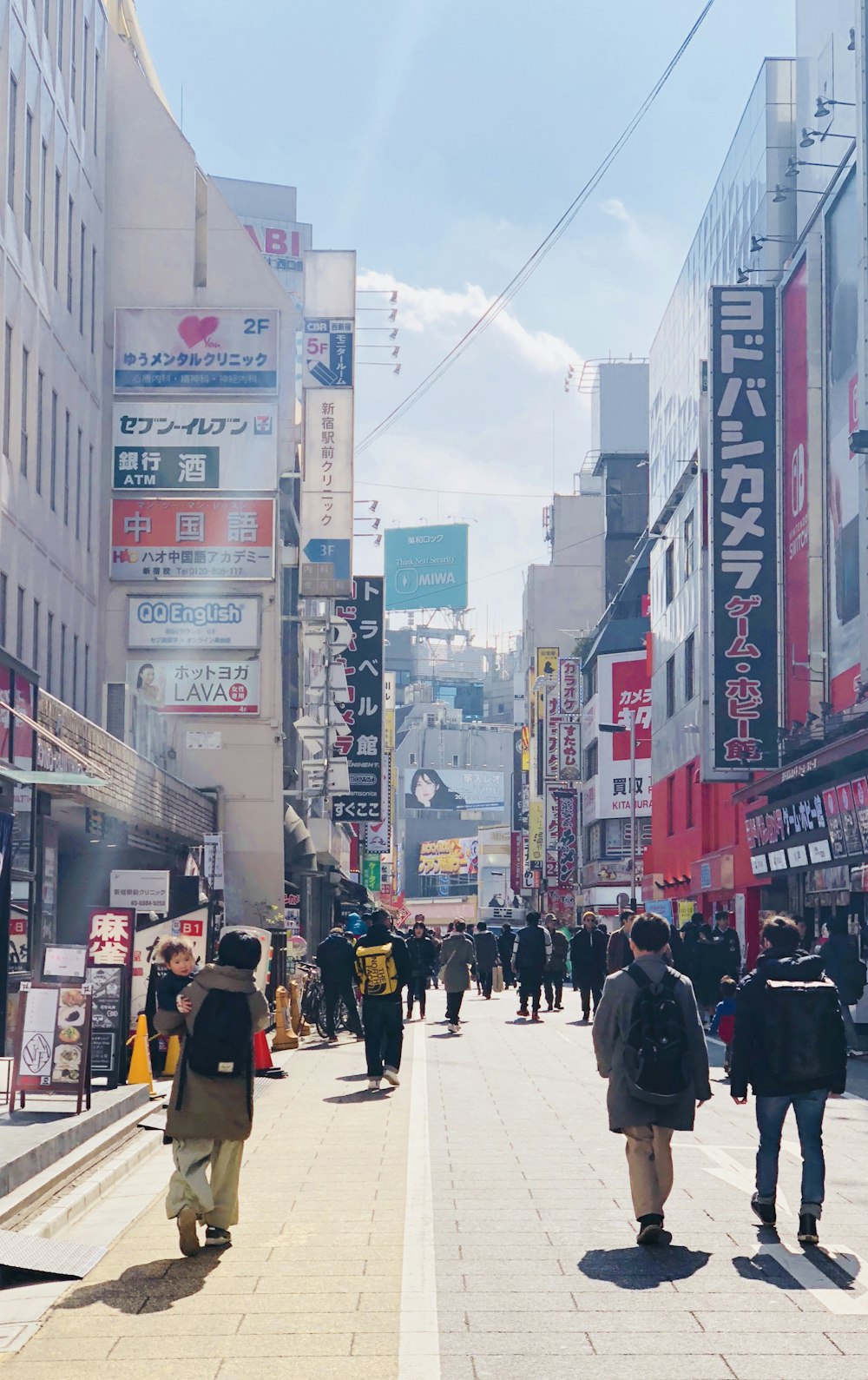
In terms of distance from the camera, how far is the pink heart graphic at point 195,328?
37750 mm

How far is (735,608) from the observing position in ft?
109

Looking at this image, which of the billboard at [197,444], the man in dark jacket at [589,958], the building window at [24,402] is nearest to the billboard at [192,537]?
the billboard at [197,444]

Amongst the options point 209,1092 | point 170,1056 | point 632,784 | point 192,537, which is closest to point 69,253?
point 192,537

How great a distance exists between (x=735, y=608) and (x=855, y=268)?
707cm

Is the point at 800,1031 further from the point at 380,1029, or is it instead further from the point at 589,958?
the point at 589,958

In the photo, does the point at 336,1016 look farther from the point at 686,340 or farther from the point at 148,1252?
the point at 686,340

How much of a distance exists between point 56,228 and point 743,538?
1377cm

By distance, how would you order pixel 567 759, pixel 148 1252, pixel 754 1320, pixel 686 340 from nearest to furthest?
pixel 754 1320 < pixel 148 1252 < pixel 686 340 < pixel 567 759

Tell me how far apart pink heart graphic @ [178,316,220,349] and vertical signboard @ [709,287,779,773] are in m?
11.1

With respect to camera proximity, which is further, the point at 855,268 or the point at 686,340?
the point at 686,340

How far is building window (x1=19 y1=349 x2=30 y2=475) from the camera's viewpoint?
2614 centimetres

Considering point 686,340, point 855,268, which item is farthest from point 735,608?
point 686,340

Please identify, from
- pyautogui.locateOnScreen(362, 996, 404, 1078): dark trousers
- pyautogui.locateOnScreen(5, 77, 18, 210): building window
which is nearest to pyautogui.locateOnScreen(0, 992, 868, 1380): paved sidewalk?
pyautogui.locateOnScreen(362, 996, 404, 1078): dark trousers

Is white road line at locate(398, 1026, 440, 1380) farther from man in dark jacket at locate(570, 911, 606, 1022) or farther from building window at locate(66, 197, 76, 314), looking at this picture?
building window at locate(66, 197, 76, 314)
